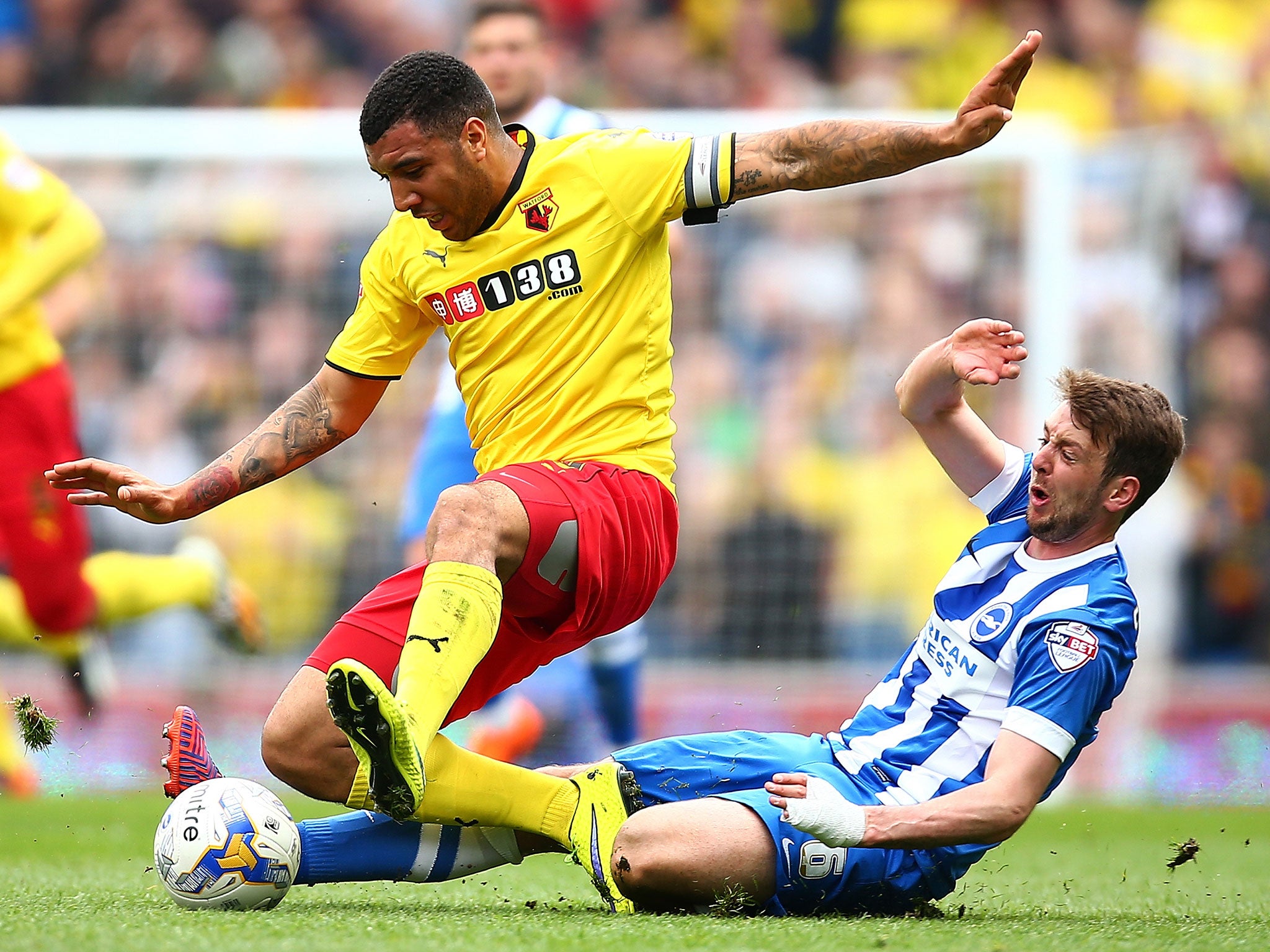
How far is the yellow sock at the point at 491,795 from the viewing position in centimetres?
373

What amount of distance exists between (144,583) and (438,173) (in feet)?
14.4

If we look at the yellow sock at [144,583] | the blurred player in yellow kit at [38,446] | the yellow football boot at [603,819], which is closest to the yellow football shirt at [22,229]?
the blurred player in yellow kit at [38,446]

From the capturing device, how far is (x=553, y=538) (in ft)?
12.0

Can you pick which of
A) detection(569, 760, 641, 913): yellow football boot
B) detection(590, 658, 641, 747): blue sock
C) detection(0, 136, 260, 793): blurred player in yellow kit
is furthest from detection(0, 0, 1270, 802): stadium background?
detection(569, 760, 641, 913): yellow football boot

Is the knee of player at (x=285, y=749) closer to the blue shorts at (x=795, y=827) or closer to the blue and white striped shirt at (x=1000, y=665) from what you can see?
the blue shorts at (x=795, y=827)

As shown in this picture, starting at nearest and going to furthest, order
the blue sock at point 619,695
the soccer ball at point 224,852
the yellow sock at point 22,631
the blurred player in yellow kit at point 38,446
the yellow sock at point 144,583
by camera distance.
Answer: the soccer ball at point 224,852, the blue sock at point 619,695, the blurred player in yellow kit at point 38,446, the yellow sock at point 22,631, the yellow sock at point 144,583

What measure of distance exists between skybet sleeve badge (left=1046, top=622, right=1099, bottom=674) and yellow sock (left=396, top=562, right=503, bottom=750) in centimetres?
123

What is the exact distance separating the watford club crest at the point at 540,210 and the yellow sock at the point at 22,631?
167 inches

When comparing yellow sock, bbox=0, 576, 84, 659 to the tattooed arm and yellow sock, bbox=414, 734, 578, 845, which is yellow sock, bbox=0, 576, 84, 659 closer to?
the tattooed arm

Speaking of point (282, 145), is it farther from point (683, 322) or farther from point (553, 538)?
point (553, 538)

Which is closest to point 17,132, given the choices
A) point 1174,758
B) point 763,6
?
point 763,6

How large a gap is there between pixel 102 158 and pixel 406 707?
682 cm

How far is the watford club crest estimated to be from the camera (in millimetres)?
4035

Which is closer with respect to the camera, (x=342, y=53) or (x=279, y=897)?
(x=279, y=897)
